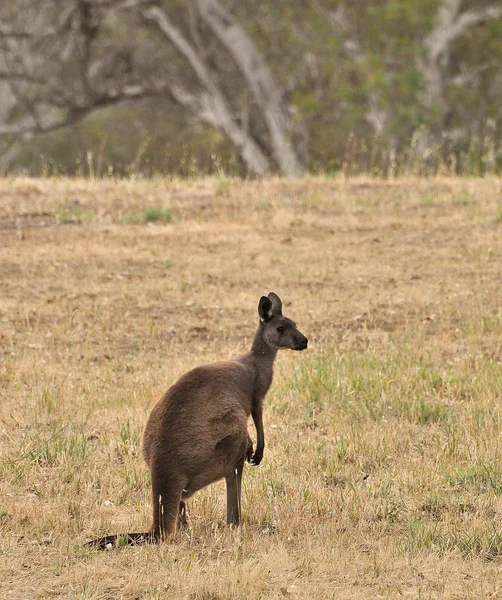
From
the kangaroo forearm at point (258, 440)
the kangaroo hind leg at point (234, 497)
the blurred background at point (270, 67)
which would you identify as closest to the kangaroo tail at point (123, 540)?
the kangaroo hind leg at point (234, 497)

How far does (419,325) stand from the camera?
1055cm

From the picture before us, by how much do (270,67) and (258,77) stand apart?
2.43m

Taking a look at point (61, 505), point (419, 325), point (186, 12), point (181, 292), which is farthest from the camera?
point (186, 12)

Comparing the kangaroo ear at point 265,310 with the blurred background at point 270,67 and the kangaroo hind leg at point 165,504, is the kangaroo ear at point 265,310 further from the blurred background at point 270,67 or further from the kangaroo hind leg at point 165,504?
the blurred background at point 270,67

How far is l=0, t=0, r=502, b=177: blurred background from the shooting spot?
91.5ft

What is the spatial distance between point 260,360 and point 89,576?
1833mm

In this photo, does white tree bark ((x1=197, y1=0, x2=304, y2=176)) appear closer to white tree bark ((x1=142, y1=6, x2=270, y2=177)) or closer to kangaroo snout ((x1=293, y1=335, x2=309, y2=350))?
white tree bark ((x1=142, y1=6, x2=270, y2=177))

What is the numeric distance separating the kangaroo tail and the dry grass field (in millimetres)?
40

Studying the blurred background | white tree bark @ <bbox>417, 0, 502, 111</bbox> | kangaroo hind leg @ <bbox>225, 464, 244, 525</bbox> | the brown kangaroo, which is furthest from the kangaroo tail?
white tree bark @ <bbox>417, 0, 502, 111</bbox>

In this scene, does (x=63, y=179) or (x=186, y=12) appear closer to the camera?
(x=63, y=179)

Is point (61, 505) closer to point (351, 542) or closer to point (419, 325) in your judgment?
point (351, 542)

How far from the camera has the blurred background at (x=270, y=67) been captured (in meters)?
27.9

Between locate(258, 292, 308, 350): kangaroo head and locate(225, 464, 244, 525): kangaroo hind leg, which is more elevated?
locate(258, 292, 308, 350): kangaroo head

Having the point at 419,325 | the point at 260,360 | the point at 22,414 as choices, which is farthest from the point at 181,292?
the point at 260,360
